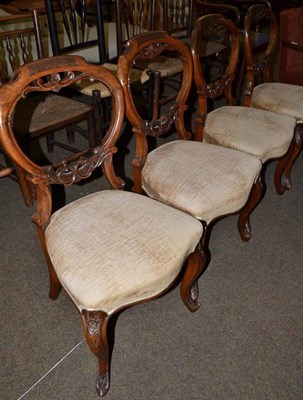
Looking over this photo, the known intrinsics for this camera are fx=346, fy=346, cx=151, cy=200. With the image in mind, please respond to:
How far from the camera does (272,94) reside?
1969 mm

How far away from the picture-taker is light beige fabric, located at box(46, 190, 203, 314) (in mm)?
900

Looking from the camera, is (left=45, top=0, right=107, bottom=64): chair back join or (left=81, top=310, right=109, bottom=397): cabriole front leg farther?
(left=45, top=0, right=107, bottom=64): chair back join

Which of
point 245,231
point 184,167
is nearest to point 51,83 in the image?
point 184,167

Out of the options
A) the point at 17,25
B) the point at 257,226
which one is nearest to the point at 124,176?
the point at 257,226

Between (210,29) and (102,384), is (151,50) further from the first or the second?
(102,384)

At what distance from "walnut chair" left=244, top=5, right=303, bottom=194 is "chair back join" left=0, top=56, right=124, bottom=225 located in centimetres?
105

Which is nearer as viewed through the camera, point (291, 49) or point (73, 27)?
point (73, 27)

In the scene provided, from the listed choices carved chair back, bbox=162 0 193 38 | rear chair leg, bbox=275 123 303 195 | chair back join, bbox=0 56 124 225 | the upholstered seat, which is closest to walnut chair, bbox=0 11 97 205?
the upholstered seat

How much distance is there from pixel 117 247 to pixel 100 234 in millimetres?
73

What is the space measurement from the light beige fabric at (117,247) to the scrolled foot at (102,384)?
30 centimetres

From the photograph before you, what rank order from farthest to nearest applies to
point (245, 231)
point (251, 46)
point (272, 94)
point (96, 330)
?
point (272, 94) → point (251, 46) → point (245, 231) → point (96, 330)

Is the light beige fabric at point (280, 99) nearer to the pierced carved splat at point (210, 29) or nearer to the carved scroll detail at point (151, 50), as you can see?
the pierced carved splat at point (210, 29)

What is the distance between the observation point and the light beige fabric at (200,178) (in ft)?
3.99

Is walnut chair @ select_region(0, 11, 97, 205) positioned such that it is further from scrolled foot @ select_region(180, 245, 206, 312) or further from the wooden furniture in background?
the wooden furniture in background
